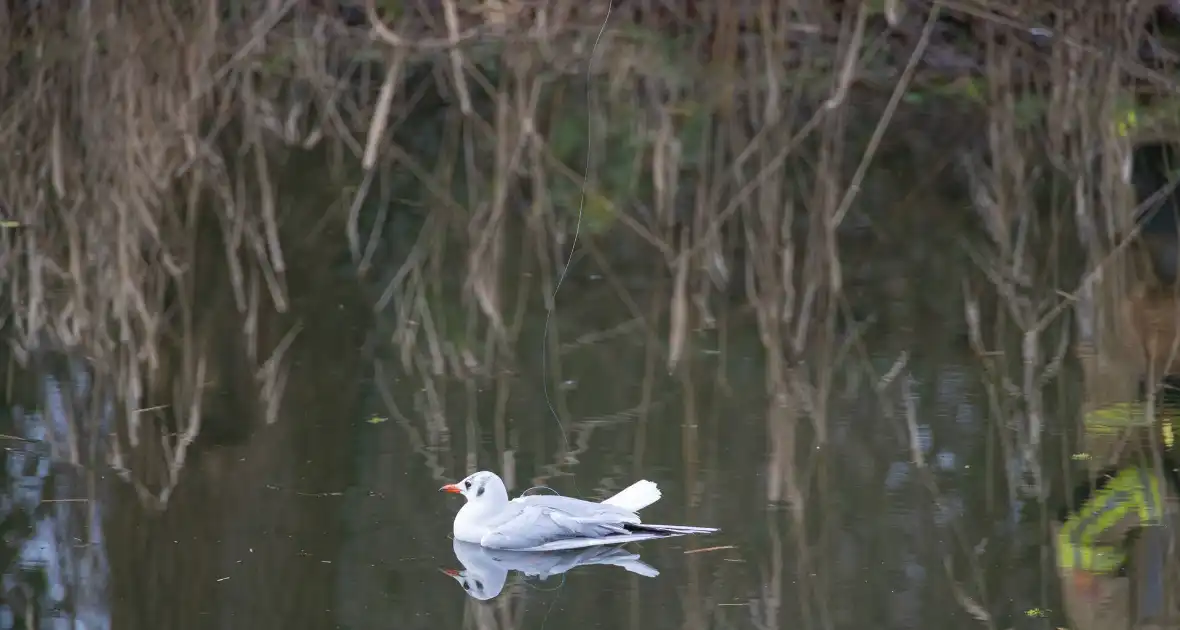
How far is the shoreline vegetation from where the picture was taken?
13.6ft

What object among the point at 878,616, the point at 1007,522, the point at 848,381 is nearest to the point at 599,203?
the point at 848,381

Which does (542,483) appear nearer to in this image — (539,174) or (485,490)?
(485,490)

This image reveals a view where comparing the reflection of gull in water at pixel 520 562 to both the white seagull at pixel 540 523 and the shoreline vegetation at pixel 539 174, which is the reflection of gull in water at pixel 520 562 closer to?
the white seagull at pixel 540 523

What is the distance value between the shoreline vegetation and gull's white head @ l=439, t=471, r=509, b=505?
1.81 feet

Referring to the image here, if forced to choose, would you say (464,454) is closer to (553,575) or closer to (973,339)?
(553,575)

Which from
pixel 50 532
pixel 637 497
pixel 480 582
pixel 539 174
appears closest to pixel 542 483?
pixel 637 497

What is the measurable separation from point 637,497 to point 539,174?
2.91 m

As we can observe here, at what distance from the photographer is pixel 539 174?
19.0ft

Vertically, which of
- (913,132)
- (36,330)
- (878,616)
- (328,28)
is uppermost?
(328,28)

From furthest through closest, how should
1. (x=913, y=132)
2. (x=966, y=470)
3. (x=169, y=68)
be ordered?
(x=913, y=132)
(x=169, y=68)
(x=966, y=470)

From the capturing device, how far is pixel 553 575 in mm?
2791

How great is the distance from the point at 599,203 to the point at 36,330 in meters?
1.94

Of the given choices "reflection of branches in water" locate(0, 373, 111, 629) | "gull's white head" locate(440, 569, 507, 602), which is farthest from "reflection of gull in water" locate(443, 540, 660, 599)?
"reflection of branches in water" locate(0, 373, 111, 629)

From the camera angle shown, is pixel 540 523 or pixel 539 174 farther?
pixel 539 174
